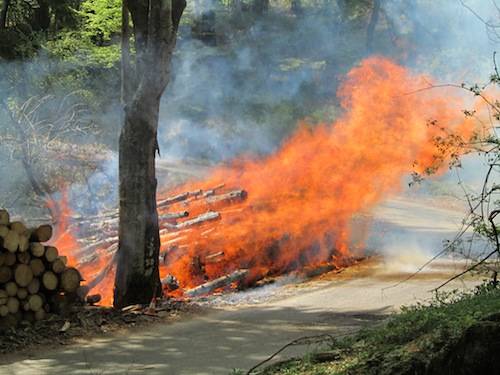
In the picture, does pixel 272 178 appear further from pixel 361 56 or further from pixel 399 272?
pixel 361 56

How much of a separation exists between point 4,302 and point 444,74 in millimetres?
22645

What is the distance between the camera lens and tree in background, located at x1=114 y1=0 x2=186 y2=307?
452 inches

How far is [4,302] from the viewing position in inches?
383

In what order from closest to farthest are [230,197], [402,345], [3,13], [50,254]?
[402,345] → [50,254] → [230,197] → [3,13]

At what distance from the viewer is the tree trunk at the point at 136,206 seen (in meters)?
11.5

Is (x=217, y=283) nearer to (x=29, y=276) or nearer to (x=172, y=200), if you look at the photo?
(x=29, y=276)

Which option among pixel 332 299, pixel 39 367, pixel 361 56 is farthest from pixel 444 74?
pixel 39 367

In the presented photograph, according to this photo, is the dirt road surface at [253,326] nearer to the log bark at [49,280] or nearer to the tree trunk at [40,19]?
the log bark at [49,280]

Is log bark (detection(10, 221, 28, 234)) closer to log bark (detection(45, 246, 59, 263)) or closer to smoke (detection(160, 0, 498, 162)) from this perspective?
log bark (detection(45, 246, 59, 263))

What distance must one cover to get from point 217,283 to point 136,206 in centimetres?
268

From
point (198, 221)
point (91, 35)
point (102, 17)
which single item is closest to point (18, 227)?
point (198, 221)

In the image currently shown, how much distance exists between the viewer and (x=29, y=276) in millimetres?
10062

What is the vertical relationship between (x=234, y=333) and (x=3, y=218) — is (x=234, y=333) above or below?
below

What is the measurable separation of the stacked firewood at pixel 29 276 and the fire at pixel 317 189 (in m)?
2.56
